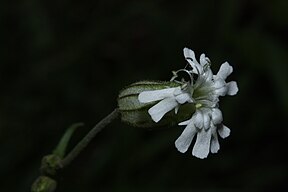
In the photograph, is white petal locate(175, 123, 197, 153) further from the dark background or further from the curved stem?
the dark background

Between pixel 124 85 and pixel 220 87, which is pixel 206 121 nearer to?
pixel 220 87

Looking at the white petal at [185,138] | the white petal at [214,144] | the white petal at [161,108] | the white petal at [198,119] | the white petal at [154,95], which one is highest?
the white petal at [154,95]

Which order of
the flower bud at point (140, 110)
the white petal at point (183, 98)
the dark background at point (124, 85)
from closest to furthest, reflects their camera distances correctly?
the white petal at point (183, 98)
the flower bud at point (140, 110)
the dark background at point (124, 85)

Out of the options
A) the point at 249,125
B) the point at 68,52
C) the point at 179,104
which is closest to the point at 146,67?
the point at 68,52

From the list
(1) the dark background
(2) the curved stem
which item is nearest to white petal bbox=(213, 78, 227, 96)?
(2) the curved stem

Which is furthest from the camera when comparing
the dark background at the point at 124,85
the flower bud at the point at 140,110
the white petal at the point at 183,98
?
the dark background at the point at 124,85

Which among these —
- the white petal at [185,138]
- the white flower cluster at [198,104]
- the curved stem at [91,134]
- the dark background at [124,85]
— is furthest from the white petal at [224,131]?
the dark background at [124,85]

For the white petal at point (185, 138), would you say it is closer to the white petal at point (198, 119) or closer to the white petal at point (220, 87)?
the white petal at point (198, 119)

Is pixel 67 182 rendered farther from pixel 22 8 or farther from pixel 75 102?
pixel 22 8
